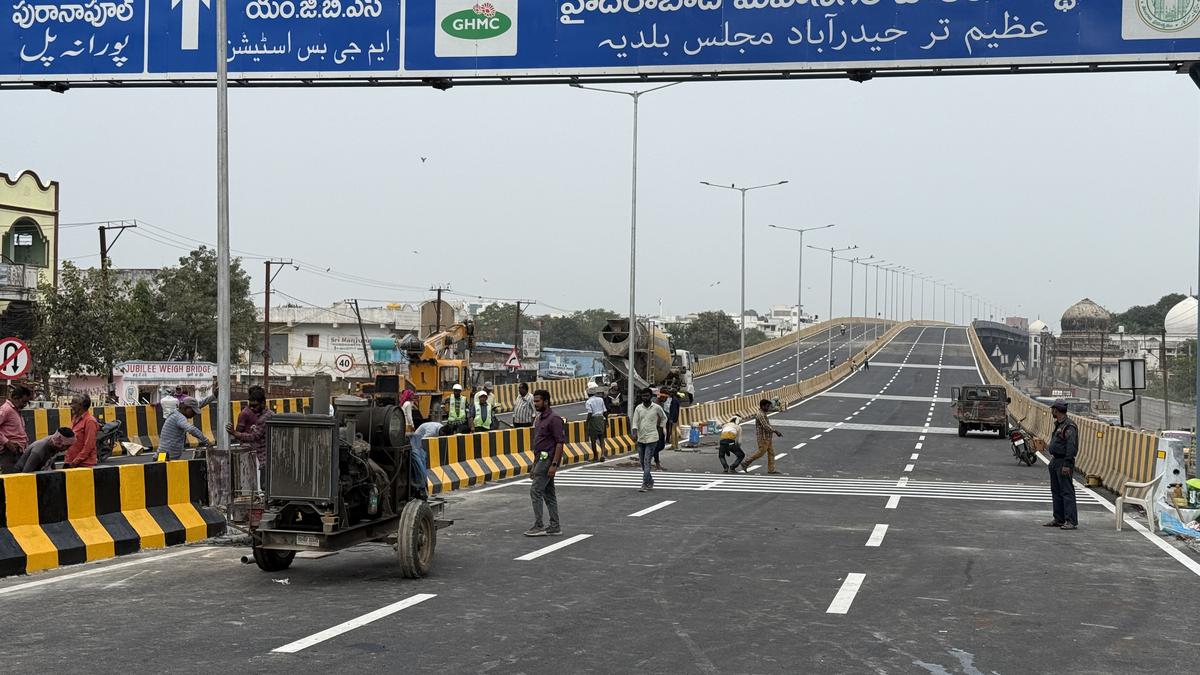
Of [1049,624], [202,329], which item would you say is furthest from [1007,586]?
[202,329]

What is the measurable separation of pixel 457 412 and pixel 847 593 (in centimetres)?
1909

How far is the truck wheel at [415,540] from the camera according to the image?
1143 centimetres

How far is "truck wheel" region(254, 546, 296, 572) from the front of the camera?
11672 millimetres

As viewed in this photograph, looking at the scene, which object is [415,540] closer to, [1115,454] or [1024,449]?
[1115,454]

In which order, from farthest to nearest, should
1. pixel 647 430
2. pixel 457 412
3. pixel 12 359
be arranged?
pixel 457 412 → pixel 647 430 → pixel 12 359

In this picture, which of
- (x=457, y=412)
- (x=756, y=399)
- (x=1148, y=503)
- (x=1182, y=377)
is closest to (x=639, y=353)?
(x=457, y=412)

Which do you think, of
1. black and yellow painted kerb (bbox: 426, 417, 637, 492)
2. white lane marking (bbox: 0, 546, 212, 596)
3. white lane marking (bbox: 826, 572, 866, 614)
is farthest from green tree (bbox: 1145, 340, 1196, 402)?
white lane marking (bbox: 0, 546, 212, 596)

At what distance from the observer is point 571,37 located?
18094 mm

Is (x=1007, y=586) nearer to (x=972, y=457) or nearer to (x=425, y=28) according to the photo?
(x=425, y=28)

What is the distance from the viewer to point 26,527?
1197 centimetres

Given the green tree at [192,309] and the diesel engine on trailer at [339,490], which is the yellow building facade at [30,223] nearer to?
the green tree at [192,309]

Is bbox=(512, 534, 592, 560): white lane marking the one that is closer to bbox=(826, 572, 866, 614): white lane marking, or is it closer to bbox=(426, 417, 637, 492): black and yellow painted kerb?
bbox=(826, 572, 866, 614): white lane marking

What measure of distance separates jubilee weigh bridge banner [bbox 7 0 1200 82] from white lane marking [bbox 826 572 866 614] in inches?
324

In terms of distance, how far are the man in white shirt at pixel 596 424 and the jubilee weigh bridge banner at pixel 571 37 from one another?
12.4 m
